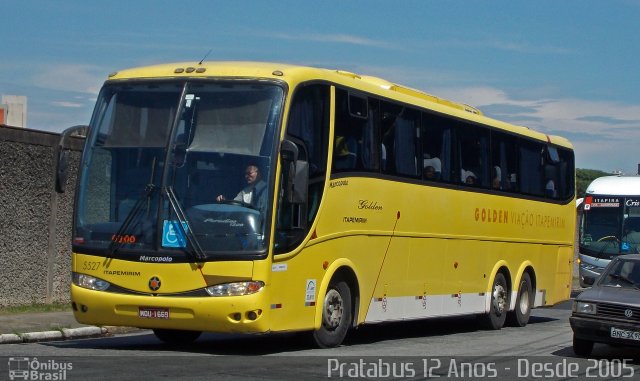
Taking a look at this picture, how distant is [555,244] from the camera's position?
23484 mm

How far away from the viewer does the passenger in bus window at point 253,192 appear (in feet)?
43.2

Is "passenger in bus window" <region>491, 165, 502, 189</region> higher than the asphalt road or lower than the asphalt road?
higher

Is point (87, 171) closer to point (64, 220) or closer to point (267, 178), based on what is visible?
point (267, 178)

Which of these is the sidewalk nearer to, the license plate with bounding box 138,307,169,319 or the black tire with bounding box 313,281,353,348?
the license plate with bounding box 138,307,169,319

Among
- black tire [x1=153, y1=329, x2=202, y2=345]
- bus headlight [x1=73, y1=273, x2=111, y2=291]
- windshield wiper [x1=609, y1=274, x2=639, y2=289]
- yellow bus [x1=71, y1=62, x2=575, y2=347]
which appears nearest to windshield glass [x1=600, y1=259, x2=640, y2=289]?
windshield wiper [x1=609, y1=274, x2=639, y2=289]

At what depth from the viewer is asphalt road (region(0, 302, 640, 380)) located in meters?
11.8

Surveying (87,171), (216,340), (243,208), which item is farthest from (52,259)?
(243,208)

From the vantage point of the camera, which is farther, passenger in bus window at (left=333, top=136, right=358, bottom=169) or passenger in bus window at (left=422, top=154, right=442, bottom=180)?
passenger in bus window at (left=422, top=154, right=442, bottom=180)

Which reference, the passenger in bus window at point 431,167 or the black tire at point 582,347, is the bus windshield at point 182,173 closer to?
the passenger in bus window at point 431,167

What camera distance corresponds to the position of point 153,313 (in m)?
13.3

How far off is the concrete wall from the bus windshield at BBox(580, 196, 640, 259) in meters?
17.7

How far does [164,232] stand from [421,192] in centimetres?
536

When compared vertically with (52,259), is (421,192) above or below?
above

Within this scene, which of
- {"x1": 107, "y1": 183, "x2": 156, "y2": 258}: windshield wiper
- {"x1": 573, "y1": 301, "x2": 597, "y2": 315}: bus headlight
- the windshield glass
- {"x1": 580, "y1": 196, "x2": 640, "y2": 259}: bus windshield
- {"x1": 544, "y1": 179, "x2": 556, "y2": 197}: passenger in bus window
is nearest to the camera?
{"x1": 107, "y1": 183, "x2": 156, "y2": 258}: windshield wiper
